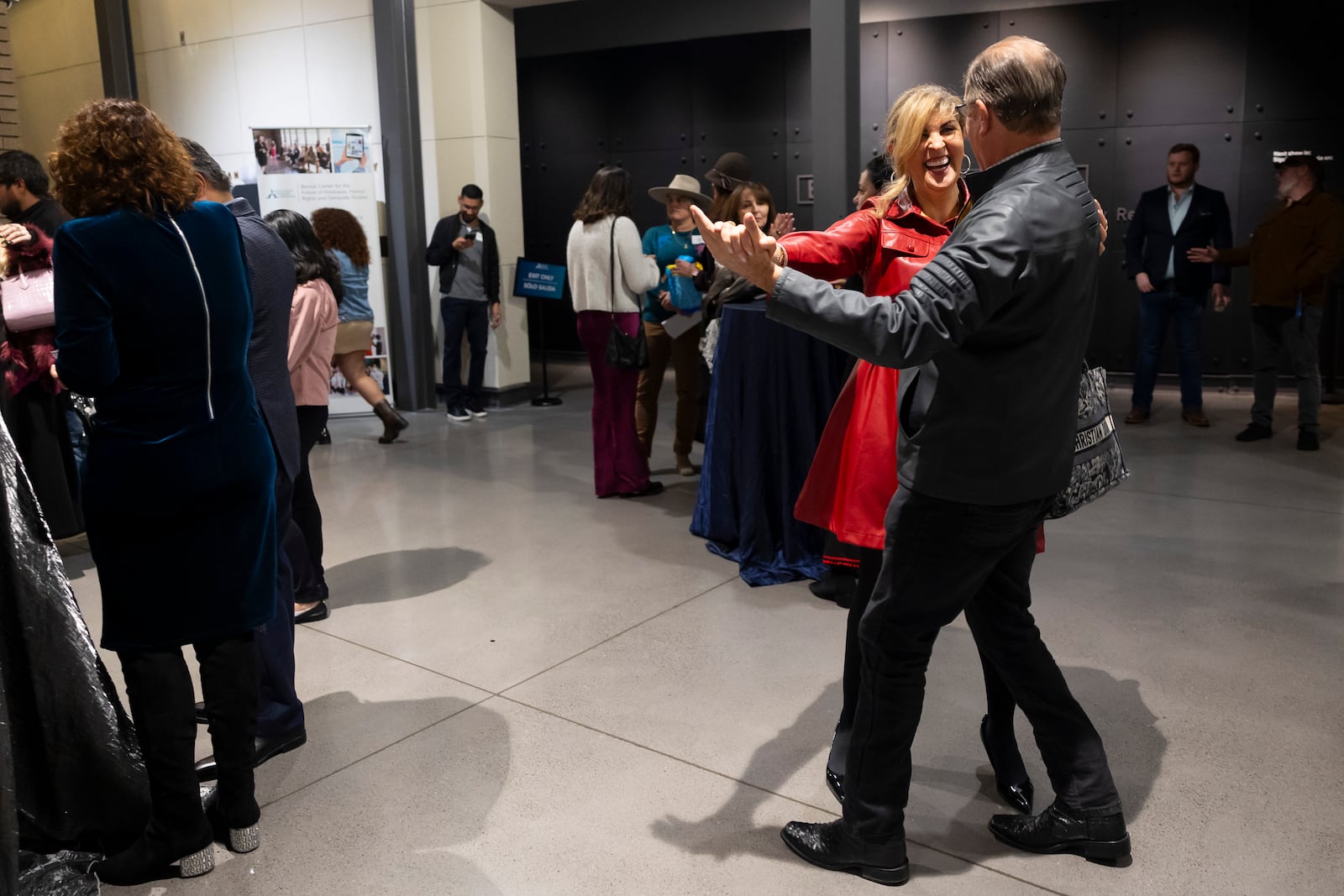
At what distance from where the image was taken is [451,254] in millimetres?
8094

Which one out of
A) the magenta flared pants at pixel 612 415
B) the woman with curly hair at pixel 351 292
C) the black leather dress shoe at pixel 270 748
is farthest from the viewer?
the woman with curly hair at pixel 351 292

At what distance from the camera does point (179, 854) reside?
240cm

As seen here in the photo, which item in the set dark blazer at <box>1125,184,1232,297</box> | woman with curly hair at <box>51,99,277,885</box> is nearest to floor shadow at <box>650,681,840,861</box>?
woman with curly hair at <box>51,99,277,885</box>

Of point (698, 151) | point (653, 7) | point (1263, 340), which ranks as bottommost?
point (1263, 340)

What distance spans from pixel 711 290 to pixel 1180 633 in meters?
2.43

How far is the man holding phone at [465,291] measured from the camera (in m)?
8.05

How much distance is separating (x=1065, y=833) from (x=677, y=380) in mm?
3873

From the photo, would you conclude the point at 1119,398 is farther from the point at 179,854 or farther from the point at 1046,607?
the point at 179,854

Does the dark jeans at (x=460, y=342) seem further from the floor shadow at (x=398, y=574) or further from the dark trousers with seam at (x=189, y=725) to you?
the dark trousers with seam at (x=189, y=725)

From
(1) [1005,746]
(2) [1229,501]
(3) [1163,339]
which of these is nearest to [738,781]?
(1) [1005,746]

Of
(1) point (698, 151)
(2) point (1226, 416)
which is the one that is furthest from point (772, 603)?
(1) point (698, 151)

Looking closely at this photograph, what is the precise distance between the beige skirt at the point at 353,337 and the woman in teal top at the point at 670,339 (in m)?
2.01

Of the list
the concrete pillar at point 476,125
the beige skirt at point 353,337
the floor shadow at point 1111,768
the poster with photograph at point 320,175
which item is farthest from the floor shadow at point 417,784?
the concrete pillar at point 476,125

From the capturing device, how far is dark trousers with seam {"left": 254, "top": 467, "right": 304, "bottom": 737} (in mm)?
2922
